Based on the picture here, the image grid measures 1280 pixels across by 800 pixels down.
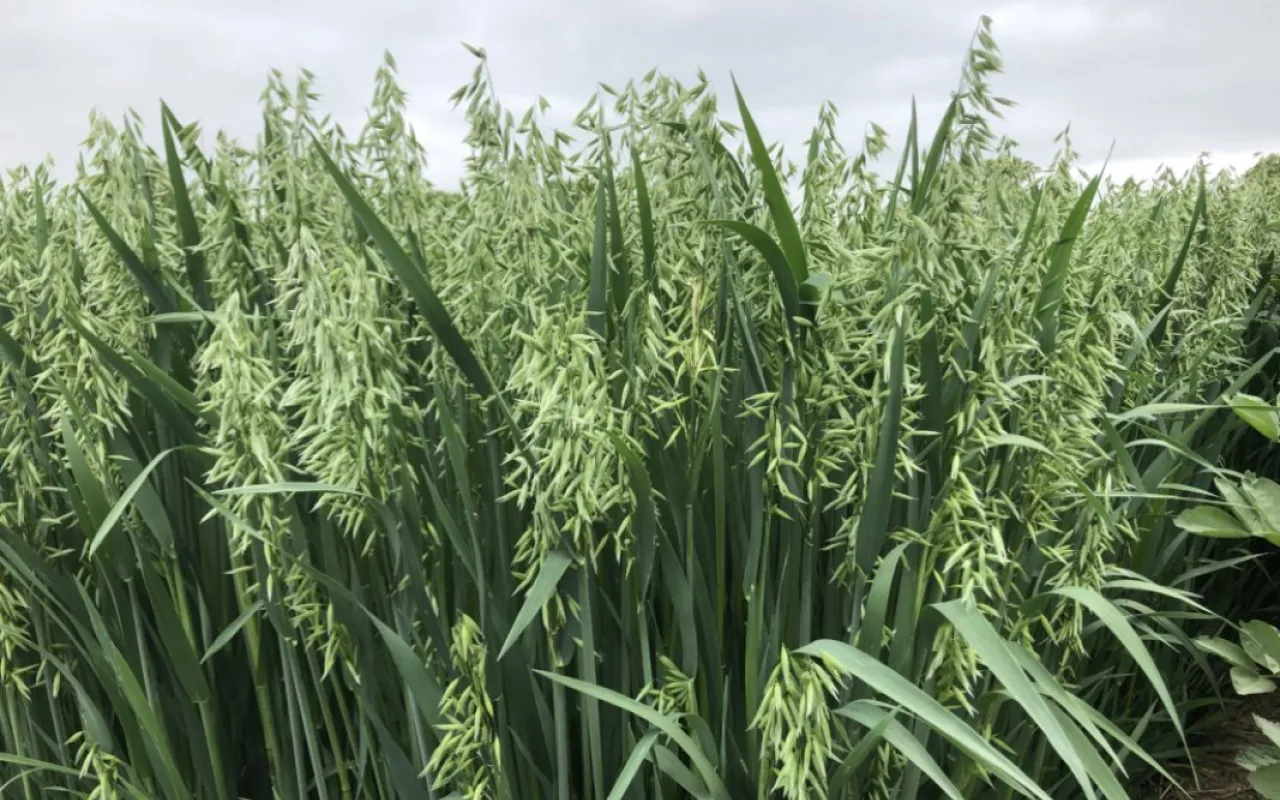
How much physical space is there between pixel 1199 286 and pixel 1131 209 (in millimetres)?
303

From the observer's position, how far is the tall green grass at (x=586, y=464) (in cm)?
122

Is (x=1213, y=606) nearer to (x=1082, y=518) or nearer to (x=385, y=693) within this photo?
(x=1082, y=518)

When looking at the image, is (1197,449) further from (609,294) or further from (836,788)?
(609,294)

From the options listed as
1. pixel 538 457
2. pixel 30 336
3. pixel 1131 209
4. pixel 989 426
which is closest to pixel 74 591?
pixel 30 336

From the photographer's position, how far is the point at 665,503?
1.40 metres

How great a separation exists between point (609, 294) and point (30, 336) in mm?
1170

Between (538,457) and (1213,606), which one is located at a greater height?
(538,457)

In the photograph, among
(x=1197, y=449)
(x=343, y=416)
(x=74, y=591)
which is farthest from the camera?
(x=1197, y=449)

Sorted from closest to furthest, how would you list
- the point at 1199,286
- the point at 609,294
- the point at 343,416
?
the point at 343,416
the point at 609,294
the point at 1199,286

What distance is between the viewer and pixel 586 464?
3.65 feet

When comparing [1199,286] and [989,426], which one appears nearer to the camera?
[989,426]

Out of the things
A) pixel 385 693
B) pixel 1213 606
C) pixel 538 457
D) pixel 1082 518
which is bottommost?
pixel 1213 606

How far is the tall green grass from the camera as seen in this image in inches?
48.1

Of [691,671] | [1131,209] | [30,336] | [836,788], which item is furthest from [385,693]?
[1131,209]
